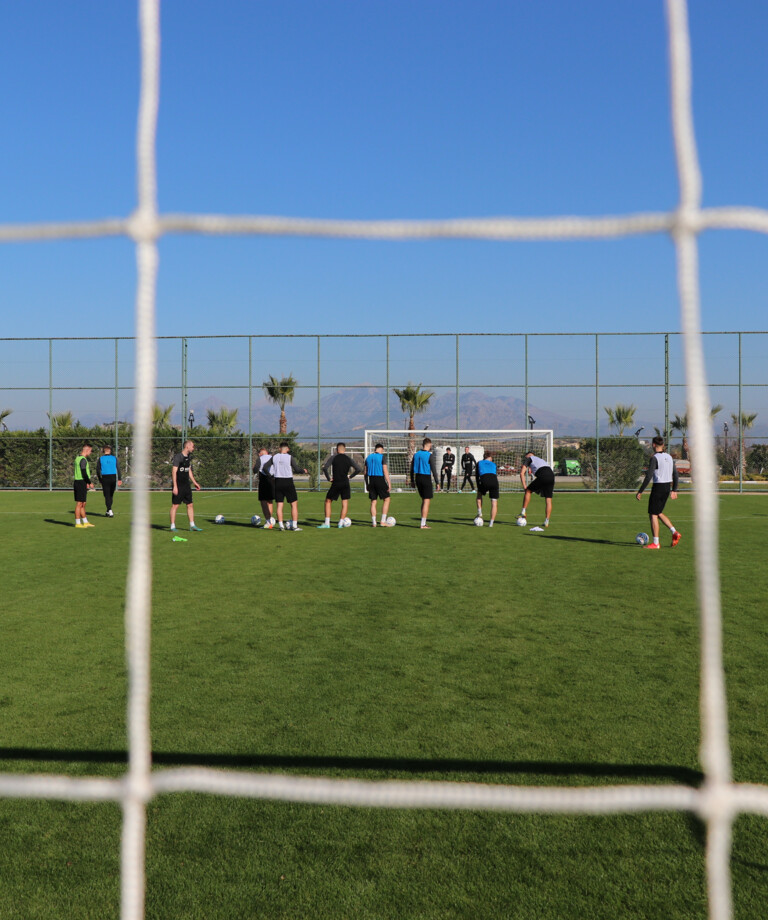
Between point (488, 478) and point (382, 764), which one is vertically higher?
point (488, 478)

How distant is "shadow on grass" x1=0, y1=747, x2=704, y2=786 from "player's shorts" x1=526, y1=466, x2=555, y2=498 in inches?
409

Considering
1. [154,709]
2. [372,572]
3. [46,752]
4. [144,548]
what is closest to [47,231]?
[144,548]

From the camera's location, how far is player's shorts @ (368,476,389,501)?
1465 cm

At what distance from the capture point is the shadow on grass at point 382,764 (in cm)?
367

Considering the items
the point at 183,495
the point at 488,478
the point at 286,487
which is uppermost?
the point at 488,478

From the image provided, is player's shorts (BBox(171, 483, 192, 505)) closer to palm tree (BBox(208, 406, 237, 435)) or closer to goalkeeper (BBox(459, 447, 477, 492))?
goalkeeper (BBox(459, 447, 477, 492))

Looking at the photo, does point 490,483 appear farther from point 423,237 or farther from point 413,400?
point 413,400

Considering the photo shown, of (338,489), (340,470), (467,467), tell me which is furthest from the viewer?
(467,467)

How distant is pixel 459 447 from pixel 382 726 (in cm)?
2667

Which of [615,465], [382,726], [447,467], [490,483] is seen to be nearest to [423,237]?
[382,726]

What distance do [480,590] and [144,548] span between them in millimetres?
6574

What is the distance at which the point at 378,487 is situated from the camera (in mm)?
14867

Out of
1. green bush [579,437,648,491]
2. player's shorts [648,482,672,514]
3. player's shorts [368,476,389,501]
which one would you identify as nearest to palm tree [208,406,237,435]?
green bush [579,437,648,491]

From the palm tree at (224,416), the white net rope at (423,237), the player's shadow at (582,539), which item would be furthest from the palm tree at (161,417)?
the white net rope at (423,237)
